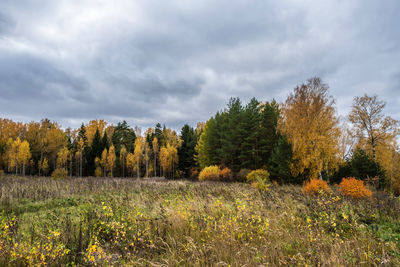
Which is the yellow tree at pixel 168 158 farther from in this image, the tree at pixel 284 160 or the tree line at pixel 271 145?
the tree at pixel 284 160

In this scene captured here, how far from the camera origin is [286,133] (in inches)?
685

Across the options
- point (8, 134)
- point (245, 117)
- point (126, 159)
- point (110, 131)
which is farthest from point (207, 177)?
point (8, 134)

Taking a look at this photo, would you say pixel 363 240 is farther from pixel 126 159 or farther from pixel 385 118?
pixel 126 159

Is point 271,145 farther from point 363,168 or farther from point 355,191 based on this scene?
point 355,191

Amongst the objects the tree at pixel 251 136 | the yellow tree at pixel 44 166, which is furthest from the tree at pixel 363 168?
the yellow tree at pixel 44 166

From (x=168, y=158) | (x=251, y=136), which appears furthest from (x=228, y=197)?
(x=168, y=158)

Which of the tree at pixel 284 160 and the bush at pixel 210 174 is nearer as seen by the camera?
→ the tree at pixel 284 160

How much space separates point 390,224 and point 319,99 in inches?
506

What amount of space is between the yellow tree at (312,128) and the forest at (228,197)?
8cm

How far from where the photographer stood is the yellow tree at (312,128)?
52.0ft

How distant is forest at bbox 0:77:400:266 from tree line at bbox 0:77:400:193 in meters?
0.13

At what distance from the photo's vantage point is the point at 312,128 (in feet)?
52.2

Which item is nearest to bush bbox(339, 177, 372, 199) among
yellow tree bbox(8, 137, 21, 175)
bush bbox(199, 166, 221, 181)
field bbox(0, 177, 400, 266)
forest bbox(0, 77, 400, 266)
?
forest bbox(0, 77, 400, 266)

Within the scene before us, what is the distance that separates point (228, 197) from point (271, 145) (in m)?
16.6
